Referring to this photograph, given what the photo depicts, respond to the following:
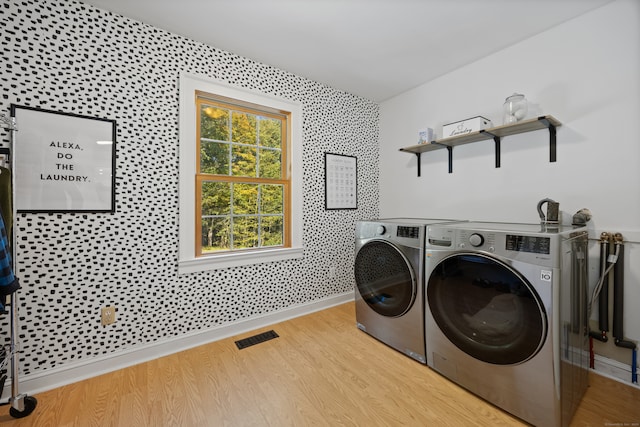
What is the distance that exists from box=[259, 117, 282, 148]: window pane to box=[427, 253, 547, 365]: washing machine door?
1867 mm

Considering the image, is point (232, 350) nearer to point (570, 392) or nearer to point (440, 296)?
point (440, 296)

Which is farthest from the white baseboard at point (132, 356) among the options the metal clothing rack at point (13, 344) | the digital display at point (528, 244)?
the digital display at point (528, 244)

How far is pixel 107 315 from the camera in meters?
1.78

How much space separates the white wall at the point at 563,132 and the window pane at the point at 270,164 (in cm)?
158

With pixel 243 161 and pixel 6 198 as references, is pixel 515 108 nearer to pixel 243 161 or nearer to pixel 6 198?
pixel 243 161

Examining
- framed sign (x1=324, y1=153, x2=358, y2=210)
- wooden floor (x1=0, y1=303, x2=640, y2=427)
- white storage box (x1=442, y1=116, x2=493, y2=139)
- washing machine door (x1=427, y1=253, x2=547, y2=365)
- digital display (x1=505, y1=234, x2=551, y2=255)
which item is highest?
white storage box (x1=442, y1=116, x2=493, y2=139)

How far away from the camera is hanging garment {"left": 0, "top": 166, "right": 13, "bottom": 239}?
52.1 inches

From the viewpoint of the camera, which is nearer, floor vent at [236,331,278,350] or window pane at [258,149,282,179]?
floor vent at [236,331,278,350]

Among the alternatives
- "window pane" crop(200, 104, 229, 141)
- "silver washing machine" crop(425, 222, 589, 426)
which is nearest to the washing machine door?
"silver washing machine" crop(425, 222, 589, 426)

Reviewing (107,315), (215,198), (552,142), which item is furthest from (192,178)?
(552,142)

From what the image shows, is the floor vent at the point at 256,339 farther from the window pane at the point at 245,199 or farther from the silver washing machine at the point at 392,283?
the window pane at the point at 245,199

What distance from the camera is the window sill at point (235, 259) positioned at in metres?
2.07

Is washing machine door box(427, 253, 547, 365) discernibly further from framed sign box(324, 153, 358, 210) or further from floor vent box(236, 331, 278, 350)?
framed sign box(324, 153, 358, 210)

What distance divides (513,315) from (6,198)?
103 inches
